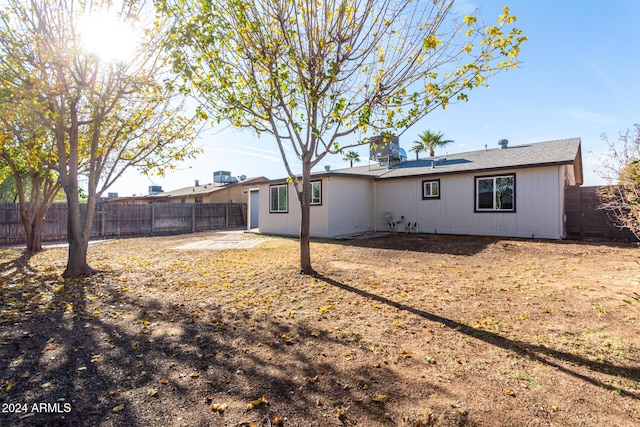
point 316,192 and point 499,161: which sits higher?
point 499,161

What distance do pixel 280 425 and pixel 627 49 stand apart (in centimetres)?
1112

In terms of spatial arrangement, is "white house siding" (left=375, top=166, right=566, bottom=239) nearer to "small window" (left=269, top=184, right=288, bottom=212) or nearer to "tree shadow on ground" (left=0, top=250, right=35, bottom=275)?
"small window" (left=269, top=184, right=288, bottom=212)

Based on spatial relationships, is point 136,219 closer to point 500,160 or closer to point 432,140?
point 500,160

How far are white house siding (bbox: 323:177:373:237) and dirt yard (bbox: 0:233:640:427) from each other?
697 cm

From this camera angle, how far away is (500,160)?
478 inches

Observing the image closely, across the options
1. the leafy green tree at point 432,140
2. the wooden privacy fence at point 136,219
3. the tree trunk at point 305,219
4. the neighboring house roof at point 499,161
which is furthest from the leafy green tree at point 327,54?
the leafy green tree at point 432,140

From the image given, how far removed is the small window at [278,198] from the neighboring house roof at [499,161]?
30.9 inches

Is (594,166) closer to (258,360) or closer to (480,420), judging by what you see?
(480,420)

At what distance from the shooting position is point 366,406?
222cm

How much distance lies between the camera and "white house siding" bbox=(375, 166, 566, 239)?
10.7 m

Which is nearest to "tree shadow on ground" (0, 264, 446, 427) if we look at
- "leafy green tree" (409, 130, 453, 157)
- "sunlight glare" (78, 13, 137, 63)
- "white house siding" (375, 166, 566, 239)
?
"sunlight glare" (78, 13, 137, 63)

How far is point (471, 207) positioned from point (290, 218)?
7.82m

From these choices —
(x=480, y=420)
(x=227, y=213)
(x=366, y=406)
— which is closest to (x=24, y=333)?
(x=366, y=406)

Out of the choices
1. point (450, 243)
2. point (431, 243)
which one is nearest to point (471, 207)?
point (450, 243)
